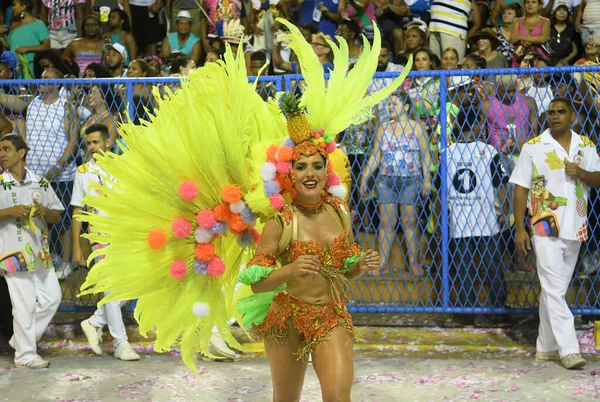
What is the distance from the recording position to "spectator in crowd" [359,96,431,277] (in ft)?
24.6

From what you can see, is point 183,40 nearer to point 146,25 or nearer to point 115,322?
point 146,25

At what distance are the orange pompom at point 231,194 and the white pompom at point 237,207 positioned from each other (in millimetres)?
17

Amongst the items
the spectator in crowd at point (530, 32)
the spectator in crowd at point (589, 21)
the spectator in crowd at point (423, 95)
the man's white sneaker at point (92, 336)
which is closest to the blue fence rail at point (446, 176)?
the spectator in crowd at point (423, 95)

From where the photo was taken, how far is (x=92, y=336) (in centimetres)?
748

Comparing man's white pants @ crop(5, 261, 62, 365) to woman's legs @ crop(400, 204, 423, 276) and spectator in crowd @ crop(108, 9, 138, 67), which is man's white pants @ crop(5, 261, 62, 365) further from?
spectator in crowd @ crop(108, 9, 138, 67)

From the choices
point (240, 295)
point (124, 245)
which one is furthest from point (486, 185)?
point (124, 245)

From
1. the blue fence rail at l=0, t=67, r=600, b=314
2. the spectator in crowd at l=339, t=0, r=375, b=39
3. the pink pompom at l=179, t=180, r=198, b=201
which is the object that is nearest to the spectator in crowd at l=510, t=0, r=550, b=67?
the spectator in crowd at l=339, t=0, r=375, b=39

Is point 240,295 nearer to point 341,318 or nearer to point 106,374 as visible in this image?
point 341,318

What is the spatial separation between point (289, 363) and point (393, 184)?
3.21 meters

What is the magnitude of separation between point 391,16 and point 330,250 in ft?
19.1

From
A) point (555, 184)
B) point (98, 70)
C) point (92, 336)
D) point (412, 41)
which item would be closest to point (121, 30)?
point (98, 70)

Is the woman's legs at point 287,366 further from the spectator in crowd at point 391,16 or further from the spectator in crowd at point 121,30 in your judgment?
the spectator in crowd at point 121,30

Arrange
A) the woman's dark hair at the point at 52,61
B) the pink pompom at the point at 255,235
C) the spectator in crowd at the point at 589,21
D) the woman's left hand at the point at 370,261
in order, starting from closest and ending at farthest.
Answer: the woman's left hand at the point at 370,261 < the pink pompom at the point at 255,235 < the spectator in crowd at the point at 589,21 < the woman's dark hair at the point at 52,61

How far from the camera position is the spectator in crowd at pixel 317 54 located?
28.1 feet
